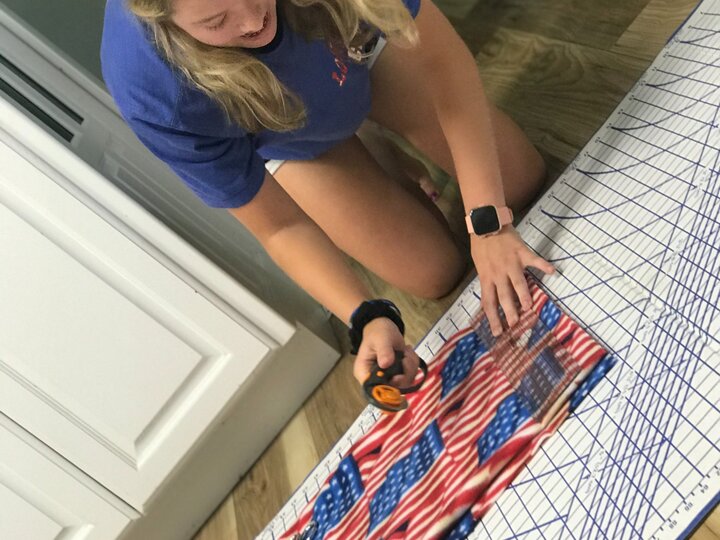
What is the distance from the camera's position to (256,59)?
0.64m

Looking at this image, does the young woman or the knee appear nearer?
the young woman

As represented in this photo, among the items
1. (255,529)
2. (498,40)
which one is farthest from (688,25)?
(255,529)

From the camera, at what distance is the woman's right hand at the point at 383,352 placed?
2.33ft

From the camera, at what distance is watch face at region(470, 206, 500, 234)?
744mm

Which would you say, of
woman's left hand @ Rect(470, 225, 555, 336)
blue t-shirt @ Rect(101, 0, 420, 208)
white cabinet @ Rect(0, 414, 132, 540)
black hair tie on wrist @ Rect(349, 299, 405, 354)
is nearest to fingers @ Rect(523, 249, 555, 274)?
woman's left hand @ Rect(470, 225, 555, 336)

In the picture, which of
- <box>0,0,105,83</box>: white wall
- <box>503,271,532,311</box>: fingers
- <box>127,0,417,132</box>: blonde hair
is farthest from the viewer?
<box>0,0,105,83</box>: white wall

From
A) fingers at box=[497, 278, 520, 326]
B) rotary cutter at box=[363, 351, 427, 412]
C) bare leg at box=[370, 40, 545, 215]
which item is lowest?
rotary cutter at box=[363, 351, 427, 412]

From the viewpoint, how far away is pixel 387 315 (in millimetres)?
761

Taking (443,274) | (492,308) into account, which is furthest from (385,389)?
(443,274)

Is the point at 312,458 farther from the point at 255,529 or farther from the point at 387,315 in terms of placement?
the point at 387,315

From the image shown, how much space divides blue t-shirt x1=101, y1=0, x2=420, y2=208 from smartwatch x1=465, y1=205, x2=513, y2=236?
0.21 meters

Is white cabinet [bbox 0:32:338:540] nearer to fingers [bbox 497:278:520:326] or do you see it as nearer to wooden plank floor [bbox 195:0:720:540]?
wooden plank floor [bbox 195:0:720:540]

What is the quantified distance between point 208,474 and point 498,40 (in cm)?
95

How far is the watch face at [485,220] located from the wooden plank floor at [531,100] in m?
0.22
